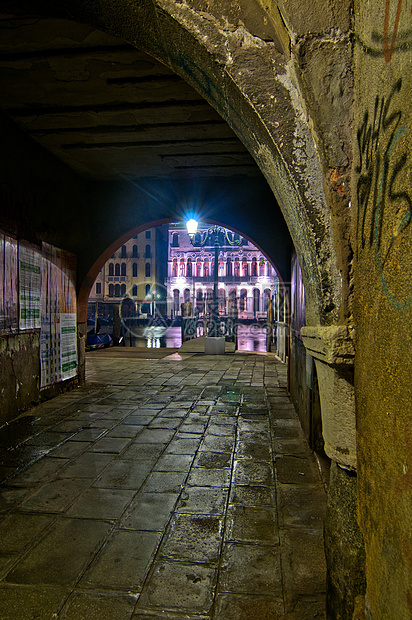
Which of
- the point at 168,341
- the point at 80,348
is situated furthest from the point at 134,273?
the point at 80,348

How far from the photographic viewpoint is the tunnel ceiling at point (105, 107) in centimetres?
306

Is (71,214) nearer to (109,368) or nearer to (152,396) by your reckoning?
(152,396)

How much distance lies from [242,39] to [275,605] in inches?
92.2

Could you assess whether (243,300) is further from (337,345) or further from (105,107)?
(337,345)

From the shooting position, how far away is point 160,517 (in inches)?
95.6

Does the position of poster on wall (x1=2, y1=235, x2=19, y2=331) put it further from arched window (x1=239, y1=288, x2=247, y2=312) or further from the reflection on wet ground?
arched window (x1=239, y1=288, x2=247, y2=312)

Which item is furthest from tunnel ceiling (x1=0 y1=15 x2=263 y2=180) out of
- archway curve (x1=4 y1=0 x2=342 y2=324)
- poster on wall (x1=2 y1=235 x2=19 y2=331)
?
archway curve (x1=4 y1=0 x2=342 y2=324)

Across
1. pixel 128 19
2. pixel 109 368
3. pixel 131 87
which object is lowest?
pixel 109 368

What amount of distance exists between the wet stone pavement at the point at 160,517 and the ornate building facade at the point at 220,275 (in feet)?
138

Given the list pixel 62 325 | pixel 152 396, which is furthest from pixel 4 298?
pixel 152 396

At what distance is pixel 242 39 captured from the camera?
1.41 meters

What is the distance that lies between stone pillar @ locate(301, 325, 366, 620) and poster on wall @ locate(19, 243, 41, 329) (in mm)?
4307

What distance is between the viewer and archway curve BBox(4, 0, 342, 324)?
4.58 feet

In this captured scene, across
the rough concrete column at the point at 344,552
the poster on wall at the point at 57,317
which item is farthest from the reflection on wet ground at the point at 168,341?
the rough concrete column at the point at 344,552
